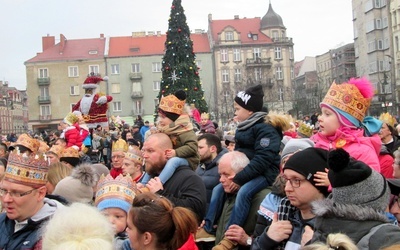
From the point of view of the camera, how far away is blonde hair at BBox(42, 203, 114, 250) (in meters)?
3.04

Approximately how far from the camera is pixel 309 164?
4098 mm

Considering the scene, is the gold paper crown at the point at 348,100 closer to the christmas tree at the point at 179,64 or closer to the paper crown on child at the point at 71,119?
the paper crown on child at the point at 71,119

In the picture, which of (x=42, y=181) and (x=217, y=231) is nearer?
(x=42, y=181)

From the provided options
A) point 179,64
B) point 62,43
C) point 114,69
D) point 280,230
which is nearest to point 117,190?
point 280,230

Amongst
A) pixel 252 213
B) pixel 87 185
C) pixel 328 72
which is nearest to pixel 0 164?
pixel 87 185

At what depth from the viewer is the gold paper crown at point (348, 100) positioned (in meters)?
5.29

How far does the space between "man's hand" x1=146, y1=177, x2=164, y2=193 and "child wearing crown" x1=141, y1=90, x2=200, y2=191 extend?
0.12m

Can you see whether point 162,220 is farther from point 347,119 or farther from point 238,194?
point 347,119

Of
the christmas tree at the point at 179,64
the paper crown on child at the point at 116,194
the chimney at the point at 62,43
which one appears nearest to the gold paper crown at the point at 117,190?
the paper crown on child at the point at 116,194

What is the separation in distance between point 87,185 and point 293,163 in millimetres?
2525

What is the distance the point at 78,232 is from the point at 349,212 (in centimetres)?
158

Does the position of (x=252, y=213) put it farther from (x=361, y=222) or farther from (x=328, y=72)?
(x=328, y=72)

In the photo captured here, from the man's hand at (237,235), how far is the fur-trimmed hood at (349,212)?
193 centimetres

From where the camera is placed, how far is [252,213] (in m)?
5.50
